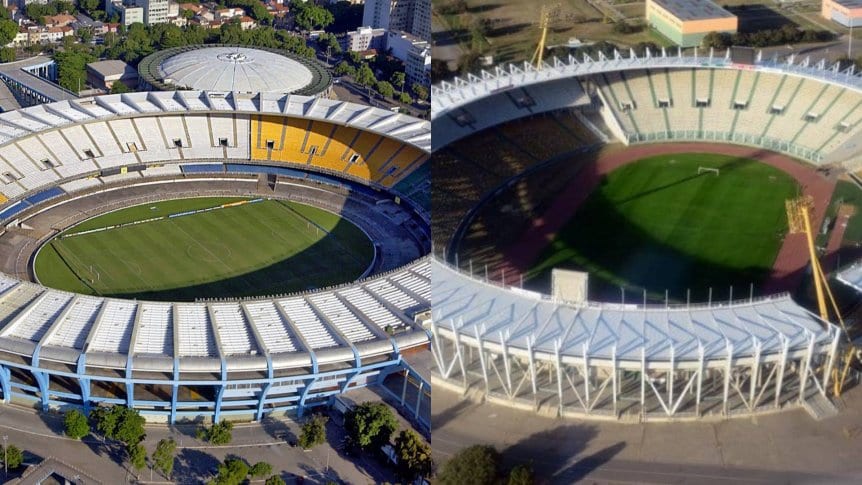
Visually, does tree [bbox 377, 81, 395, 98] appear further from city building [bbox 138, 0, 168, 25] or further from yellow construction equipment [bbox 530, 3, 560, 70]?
city building [bbox 138, 0, 168, 25]

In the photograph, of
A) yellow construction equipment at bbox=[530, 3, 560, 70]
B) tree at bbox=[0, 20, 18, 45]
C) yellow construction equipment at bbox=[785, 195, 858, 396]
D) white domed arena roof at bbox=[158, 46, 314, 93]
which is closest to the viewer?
yellow construction equipment at bbox=[785, 195, 858, 396]

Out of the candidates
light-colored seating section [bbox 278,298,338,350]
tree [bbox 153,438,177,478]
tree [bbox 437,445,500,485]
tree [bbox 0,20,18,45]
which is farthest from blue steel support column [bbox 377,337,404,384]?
tree [bbox 0,20,18,45]

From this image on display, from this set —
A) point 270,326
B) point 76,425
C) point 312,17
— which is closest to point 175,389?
point 76,425

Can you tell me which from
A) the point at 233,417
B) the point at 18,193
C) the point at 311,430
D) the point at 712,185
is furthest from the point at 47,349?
the point at 712,185

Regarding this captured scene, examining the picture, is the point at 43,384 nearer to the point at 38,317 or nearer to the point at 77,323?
the point at 77,323

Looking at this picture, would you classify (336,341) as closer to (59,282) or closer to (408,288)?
(408,288)

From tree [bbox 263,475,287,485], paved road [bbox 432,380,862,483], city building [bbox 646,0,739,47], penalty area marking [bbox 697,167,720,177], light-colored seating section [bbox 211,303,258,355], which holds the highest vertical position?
city building [bbox 646,0,739,47]

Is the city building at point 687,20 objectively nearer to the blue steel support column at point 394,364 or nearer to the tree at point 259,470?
the blue steel support column at point 394,364
